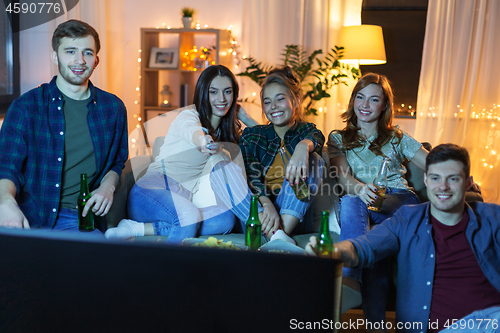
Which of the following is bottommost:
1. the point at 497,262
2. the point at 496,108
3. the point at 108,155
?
the point at 497,262

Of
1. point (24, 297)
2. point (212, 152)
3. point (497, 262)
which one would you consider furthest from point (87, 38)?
point (497, 262)

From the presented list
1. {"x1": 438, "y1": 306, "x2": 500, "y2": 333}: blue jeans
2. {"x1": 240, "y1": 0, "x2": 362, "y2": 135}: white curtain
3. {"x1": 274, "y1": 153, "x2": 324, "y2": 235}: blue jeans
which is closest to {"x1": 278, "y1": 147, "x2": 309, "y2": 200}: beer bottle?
{"x1": 274, "y1": 153, "x2": 324, "y2": 235}: blue jeans

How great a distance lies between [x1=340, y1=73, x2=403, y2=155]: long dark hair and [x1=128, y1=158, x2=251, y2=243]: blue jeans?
0.64 meters

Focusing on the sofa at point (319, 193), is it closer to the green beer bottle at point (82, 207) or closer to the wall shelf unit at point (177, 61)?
the green beer bottle at point (82, 207)

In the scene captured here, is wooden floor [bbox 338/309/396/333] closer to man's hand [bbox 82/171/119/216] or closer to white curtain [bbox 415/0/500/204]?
man's hand [bbox 82/171/119/216]

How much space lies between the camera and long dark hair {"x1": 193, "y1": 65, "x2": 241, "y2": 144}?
6.56 feet

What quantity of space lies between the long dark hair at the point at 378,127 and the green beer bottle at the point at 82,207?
4.06 ft

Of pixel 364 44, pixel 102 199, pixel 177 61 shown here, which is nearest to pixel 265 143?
pixel 102 199

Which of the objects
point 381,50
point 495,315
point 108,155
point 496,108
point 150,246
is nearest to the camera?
point 150,246

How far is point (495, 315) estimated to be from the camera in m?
1.13

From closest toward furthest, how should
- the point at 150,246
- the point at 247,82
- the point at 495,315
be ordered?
the point at 150,246
the point at 495,315
the point at 247,82

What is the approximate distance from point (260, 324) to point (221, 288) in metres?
0.05

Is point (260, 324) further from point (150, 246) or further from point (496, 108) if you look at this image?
point (496, 108)

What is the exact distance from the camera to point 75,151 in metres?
1.64
